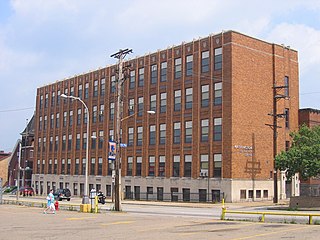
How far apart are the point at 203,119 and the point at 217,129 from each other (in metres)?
2.49

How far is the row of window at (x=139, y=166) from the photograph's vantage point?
175ft

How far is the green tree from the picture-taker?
40.2m

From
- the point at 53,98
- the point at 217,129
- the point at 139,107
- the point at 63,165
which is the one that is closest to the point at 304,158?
the point at 217,129

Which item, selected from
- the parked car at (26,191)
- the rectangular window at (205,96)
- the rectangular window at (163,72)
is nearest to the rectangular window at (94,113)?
the rectangular window at (163,72)

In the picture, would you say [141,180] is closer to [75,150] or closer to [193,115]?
[193,115]

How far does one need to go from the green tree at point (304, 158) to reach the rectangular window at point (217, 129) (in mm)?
10127

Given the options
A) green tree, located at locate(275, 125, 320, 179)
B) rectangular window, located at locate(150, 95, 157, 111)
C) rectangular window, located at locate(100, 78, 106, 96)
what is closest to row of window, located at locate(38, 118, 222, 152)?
rectangular window, located at locate(150, 95, 157, 111)

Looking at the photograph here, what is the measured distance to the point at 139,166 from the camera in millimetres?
62125

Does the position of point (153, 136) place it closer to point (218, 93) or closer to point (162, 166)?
point (162, 166)

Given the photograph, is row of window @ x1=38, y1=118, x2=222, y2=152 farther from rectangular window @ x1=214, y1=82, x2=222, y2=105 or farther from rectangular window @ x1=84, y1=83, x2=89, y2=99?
rectangular window @ x1=84, y1=83, x2=89, y2=99

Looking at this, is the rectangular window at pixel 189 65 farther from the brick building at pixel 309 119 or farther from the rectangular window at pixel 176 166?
the brick building at pixel 309 119

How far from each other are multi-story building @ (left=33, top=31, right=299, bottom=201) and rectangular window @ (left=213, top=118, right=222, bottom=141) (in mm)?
109

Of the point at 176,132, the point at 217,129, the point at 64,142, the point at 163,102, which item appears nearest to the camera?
the point at 217,129

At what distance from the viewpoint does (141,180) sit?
61.1 metres
